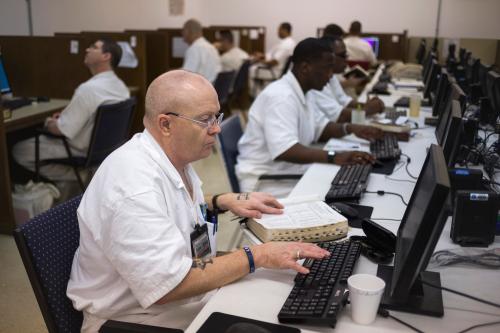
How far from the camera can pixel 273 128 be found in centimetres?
241

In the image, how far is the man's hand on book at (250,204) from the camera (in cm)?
154

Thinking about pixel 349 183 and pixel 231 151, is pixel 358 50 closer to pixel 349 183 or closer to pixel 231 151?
pixel 231 151

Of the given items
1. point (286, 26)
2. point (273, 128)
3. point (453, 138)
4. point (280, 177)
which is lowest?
point (280, 177)

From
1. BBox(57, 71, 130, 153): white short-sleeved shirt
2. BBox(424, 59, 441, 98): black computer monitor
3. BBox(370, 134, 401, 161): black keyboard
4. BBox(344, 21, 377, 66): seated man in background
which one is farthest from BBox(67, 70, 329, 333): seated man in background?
BBox(344, 21, 377, 66): seated man in background

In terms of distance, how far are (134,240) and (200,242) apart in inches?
11.3

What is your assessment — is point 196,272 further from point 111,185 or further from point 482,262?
point 482,262

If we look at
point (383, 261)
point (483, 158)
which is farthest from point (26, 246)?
point (483, 158)

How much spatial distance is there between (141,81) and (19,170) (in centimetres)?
136

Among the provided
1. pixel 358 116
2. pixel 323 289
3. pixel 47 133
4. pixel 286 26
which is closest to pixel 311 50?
pixel 358 116

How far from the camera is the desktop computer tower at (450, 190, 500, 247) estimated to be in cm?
140

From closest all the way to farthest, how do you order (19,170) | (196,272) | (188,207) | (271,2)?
1. (196,272)
2. (188,207)
3. (19,170)
4. (271,2)

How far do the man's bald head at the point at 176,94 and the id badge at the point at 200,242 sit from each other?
0.31m

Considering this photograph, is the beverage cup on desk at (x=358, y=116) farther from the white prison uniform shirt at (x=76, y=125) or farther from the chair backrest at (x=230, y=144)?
the white prison uniform shirt at (x=76, y=125)

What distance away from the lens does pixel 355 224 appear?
1.60 m
